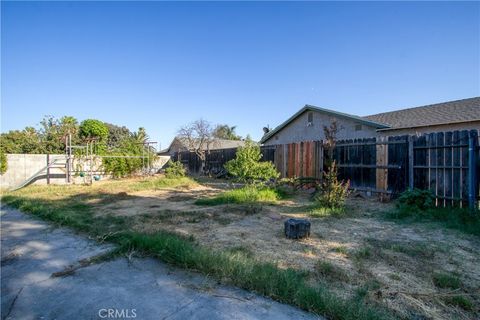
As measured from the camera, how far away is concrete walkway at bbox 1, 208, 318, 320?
6.03 feet

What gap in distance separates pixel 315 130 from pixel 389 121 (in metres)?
3.67

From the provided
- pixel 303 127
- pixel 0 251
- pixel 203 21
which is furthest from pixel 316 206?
pixel 303 127

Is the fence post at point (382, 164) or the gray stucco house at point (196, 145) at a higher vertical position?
the gray stucco house at point (196, 145)

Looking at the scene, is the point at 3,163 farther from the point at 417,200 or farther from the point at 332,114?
the point at 332,114

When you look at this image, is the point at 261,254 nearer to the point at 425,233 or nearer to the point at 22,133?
the point at 425,233

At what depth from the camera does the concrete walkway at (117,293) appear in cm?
184

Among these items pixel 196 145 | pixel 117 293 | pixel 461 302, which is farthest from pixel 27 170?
pixel 196 145

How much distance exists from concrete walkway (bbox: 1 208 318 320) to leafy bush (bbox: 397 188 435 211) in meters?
5.00

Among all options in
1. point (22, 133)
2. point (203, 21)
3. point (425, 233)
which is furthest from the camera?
point (22, 133)

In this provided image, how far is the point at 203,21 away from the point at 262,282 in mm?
8989

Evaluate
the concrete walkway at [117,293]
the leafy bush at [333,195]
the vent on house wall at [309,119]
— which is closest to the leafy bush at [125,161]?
the vent on house wall at [309,119]

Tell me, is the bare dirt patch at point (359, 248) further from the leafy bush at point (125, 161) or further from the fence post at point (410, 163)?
the leafy bush at point (125, 161)

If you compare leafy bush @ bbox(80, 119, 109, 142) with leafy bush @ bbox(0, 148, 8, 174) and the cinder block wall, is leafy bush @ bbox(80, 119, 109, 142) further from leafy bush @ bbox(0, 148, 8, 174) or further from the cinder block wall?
leafy bush @ bbox(0, 148, 8, 174)

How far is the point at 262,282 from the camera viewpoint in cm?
215
